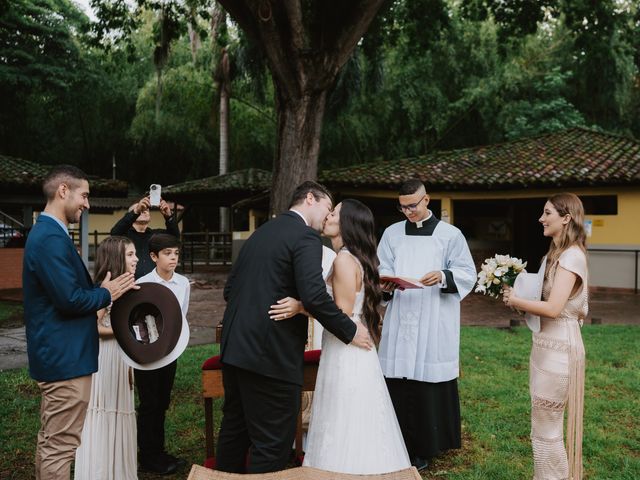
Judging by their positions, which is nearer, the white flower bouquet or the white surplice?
the white flower bouquet

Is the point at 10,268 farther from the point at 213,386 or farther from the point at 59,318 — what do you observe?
the point at 59,318

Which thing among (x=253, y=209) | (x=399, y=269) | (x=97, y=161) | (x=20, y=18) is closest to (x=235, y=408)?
(x=399, y=269)

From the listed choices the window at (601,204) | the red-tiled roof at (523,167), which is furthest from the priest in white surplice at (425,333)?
the window at (601,204)

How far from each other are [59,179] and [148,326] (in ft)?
3.57

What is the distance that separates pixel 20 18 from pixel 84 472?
2348 centimetres

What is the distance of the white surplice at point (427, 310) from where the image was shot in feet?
Answer: 16.1

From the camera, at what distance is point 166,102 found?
1126 inches

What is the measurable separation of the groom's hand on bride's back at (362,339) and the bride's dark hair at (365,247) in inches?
7.4

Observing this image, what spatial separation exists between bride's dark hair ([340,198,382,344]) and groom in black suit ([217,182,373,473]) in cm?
42

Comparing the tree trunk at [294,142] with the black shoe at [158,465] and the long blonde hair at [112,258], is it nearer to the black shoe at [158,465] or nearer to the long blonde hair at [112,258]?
the black shoe at [158,465]

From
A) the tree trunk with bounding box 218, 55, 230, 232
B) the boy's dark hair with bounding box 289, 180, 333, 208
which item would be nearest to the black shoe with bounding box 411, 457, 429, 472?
the boy's dark hair with bounding box 289, 180, 333, 208

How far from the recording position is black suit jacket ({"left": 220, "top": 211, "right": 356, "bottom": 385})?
11.0 ft

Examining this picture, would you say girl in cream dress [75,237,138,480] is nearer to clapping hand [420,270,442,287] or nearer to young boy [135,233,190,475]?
young boy [135,233,190,475]

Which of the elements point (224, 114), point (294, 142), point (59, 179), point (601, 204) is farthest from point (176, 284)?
point (224, 114)
